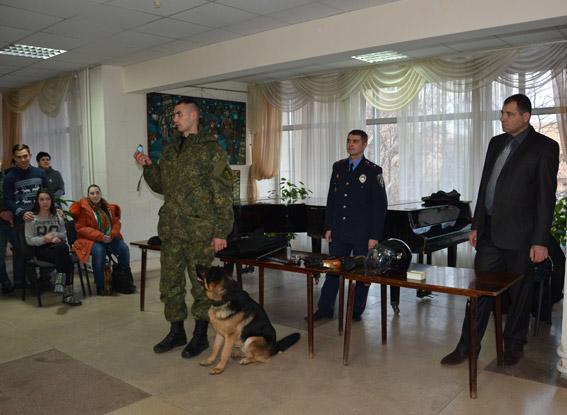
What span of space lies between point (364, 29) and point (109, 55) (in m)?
3.35

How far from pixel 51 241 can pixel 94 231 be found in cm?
46

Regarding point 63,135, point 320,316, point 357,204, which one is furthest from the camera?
point 63,135

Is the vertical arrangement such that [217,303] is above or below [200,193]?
below

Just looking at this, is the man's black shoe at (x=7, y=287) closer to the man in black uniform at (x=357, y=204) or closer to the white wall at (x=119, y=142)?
the white wall at (x=119, y=142)

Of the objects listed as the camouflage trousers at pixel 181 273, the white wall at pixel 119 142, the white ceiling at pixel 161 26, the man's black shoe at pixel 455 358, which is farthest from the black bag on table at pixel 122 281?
the man's black shoe at pixel 455 358

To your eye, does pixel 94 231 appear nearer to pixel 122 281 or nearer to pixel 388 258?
pixel 122 281

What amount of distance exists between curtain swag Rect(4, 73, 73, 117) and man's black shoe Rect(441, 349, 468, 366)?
640 centimetres

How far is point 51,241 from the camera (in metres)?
5.18

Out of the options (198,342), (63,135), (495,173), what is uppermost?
(63,135)

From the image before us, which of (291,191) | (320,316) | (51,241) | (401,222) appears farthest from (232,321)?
(291,191)

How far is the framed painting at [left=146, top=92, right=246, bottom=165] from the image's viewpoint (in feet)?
24.4

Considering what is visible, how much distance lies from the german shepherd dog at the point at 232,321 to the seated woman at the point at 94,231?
2578 millimetres

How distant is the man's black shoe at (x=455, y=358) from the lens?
346 centimetres

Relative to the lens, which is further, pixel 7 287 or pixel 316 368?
pixel 7 287
